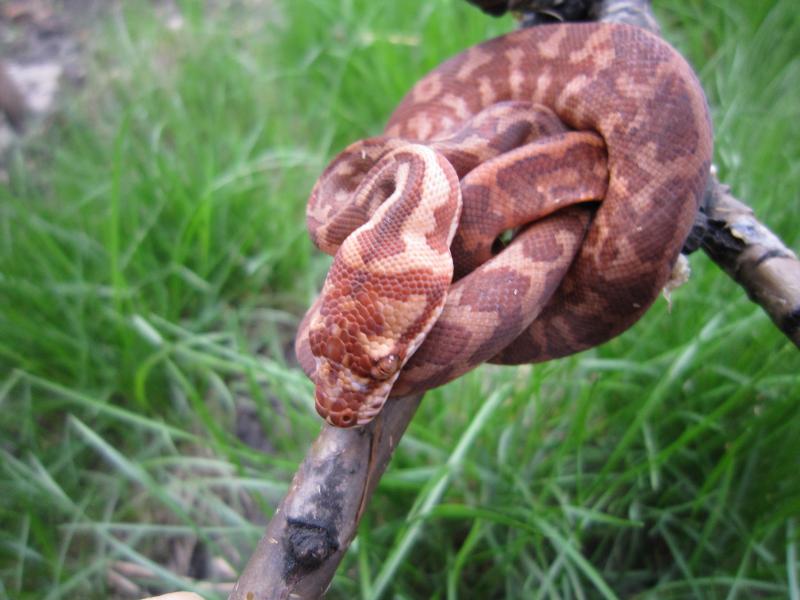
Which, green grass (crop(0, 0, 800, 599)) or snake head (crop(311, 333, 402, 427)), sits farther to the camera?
green grass (crop(0, 0, 800, 599))

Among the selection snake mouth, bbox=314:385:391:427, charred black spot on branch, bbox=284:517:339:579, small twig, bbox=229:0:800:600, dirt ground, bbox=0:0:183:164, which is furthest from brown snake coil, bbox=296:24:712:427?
dirt ground, bbox=0:0:183:164

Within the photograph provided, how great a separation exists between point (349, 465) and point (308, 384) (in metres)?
1.74

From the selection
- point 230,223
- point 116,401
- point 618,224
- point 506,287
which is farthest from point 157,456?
point 618,224

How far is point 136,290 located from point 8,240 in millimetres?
1073

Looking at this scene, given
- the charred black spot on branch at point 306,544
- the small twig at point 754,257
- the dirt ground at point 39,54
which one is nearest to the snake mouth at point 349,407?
the charred black spot on branch at point 306,544

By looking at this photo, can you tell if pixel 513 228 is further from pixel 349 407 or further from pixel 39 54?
pixel 39 54

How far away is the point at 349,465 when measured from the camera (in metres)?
1.85

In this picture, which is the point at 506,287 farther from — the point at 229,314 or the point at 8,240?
the point at 8,240

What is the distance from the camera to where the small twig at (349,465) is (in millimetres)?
1689

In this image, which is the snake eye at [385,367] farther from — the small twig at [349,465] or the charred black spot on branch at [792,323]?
the charred black spot on branch at [792,323]

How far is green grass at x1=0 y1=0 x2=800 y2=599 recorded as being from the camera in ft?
10.4

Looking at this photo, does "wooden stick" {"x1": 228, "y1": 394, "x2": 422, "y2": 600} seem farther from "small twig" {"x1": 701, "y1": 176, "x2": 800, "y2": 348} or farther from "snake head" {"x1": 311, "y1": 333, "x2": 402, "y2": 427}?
"small twig" {"x1": 701, "y1": 176, "x2": 800, "y2": 348}

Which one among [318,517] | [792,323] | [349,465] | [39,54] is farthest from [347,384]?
[39,54]

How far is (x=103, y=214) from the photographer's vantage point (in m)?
5.00
